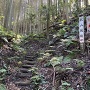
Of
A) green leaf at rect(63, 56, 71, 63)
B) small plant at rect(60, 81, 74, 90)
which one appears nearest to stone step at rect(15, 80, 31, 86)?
small plant at rect(60, 81, 74, 90)

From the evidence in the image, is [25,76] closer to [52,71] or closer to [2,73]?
[2,73]

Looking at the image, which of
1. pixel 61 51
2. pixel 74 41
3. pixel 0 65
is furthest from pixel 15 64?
pixel 74 41

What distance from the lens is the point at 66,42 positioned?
8.52m

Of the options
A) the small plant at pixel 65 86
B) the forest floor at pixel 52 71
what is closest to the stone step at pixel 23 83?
the forest floor at pixel 52 71

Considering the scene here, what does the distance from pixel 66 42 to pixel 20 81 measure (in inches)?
111

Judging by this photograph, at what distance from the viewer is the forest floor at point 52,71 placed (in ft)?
19.6

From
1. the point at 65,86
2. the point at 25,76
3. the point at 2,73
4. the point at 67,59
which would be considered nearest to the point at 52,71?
the point at 67,59

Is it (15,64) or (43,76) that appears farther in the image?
(15,64)

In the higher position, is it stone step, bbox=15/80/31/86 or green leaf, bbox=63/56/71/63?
green leaf, bbox=63/56/71/63

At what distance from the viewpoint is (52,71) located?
6785mm

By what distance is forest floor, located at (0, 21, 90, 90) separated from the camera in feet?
19.6

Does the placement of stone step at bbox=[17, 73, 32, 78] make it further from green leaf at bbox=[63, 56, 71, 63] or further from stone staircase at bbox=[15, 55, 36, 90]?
green leaf at bbox=[63, 56, 71, 63]

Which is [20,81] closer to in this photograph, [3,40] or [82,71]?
[82,71]

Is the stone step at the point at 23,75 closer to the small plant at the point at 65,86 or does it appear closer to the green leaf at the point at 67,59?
the green leaf at the point at 67,59
